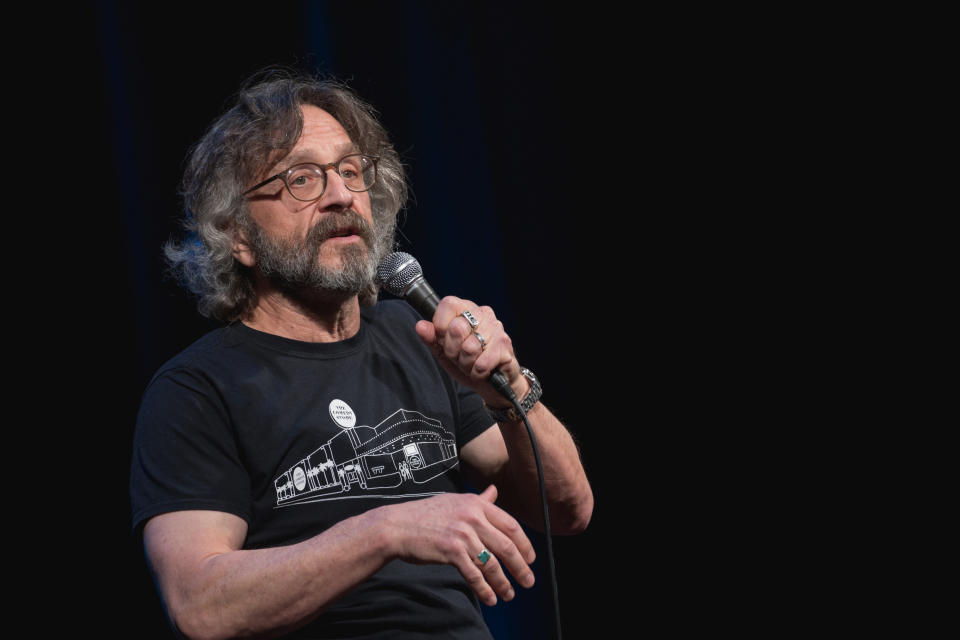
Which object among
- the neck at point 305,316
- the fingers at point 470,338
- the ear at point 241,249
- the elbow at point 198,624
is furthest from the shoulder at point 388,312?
the elbow at point 198,624

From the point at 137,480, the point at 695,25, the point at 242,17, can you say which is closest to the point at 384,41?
the point at 242,17

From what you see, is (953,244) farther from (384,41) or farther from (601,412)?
(384,41)

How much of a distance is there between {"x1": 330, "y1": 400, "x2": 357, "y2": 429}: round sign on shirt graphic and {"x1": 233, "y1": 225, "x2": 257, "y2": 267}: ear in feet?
1.31

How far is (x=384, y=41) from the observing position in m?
2.42

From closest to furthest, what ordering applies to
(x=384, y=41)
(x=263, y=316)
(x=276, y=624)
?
1. (x=276, y=624)
2. (x=263, y=316)
3. (x=384, y=41)

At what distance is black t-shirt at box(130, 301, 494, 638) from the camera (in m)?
1.31

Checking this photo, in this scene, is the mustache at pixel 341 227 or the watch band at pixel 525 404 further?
the mustache at pixel 341 227

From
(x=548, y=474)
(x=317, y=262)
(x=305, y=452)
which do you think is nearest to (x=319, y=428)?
(x=305, y=452)

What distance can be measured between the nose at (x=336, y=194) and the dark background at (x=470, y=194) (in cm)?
66

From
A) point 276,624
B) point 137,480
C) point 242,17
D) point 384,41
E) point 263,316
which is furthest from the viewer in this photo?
point 384,41

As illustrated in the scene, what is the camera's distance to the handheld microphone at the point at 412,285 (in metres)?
1.30

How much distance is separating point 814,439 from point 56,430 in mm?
1829

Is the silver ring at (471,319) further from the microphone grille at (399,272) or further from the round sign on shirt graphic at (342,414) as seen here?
the round sign on shirt graphic at (342,414)

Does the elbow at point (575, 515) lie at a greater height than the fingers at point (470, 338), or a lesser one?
lesser
